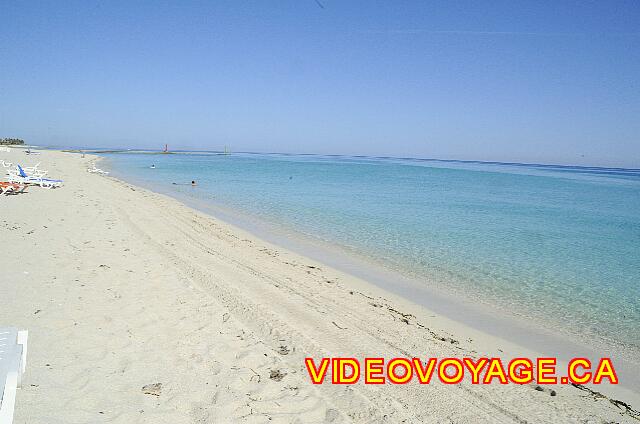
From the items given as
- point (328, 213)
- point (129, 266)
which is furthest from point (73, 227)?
point (328, 213)

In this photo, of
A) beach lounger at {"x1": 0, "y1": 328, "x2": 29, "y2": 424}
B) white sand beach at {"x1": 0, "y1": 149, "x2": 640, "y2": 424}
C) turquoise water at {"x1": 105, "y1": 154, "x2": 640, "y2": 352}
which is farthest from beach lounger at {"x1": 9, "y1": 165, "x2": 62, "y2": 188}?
beach lounger at {"x1": 0, "y1": 328, "x2": 29, "y2": 424}

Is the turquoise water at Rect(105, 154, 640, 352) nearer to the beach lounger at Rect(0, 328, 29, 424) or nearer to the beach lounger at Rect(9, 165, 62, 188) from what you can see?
the beach lounger at Rect(9, 165, 62, 188)

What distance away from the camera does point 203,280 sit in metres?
7.04

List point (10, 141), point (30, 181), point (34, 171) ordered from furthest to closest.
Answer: point (10, 141) → point (34, 171) → point (30, 181)

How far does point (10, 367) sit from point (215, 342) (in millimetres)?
2402

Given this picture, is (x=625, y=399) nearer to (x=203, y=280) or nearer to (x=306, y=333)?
(x=306, y=333)

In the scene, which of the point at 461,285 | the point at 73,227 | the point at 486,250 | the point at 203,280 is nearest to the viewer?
the point at 203,280

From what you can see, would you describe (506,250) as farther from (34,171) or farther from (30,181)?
(34,171)

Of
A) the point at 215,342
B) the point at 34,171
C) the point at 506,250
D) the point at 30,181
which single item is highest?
the point at 34,171

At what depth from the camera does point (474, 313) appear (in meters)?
7.21

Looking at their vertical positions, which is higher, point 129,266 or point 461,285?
point 129,266

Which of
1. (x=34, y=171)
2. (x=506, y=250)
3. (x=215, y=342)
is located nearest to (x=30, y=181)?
(x=34, y=171)

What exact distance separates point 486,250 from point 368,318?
777cm

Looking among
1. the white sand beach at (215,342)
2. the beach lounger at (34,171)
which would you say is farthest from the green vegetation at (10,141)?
the white sand beach at (215,342)
